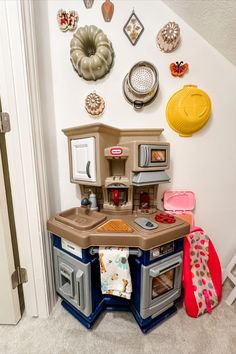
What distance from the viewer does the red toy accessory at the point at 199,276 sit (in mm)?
1086

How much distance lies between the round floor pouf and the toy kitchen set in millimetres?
492

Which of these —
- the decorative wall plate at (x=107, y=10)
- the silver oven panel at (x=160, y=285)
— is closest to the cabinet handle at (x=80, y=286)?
the silver oven panel at (x=160, y=285)

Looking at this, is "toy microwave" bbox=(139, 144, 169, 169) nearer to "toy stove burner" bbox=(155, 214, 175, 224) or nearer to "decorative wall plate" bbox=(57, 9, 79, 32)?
"toy stove burner" bbox=(155, 214, 175, 224)

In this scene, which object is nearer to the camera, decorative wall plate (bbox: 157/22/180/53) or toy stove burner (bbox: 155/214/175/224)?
toy stove burner (bbox: 155/214/175/224)

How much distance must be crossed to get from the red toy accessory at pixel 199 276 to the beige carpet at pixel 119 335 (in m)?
0.09

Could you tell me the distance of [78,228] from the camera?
906mm

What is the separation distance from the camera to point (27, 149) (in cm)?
92

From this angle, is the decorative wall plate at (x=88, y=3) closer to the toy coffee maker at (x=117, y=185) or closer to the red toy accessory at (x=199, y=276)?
the toy coffee maker at (x=117, y=185)

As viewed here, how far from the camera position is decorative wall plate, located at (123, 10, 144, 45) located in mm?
1112

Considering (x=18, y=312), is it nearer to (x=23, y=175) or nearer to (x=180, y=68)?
(x=23, y=175)

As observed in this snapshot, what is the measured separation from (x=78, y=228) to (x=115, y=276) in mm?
371

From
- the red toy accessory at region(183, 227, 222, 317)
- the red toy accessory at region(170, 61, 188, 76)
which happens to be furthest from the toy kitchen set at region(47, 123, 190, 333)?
the red toy accessory at region(170, 61, 188, 76)

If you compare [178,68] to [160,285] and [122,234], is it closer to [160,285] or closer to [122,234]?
[122,234]

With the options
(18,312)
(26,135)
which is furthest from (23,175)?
(18,312)
